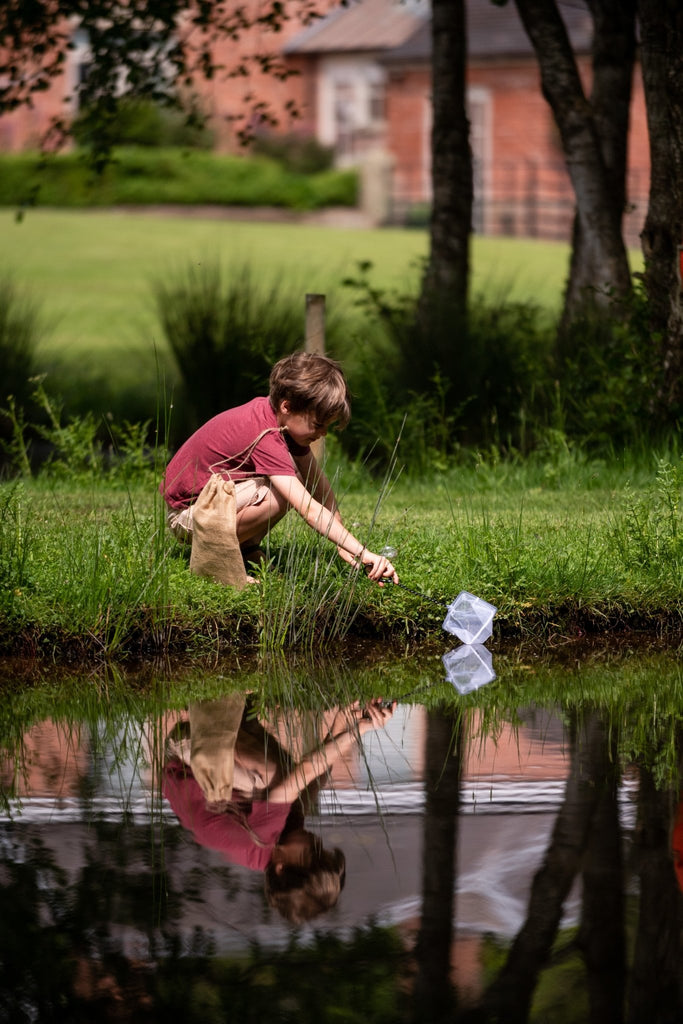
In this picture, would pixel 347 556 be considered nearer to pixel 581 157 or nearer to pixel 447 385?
pixel 447 385

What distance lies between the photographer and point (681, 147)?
26.1 feet

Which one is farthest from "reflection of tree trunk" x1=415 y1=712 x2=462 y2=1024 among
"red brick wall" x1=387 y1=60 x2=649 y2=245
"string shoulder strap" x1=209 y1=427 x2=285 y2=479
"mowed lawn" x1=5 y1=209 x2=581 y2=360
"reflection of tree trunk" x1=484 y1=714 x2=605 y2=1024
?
"red brick wall" x1=387 y1=60 x2=649 y2=245

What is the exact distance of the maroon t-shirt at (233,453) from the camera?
17.8 ft

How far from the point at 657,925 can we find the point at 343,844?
0.81 meters

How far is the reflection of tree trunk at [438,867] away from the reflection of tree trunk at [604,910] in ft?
0.95

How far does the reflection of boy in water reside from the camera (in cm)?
344

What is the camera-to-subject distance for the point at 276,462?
17.7 ft

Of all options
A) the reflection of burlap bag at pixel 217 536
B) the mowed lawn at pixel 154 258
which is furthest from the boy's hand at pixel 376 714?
the mowed lawn at pixel 154 258

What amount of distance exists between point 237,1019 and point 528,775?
159 centimetres

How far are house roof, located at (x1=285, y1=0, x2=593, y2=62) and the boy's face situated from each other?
100 feet

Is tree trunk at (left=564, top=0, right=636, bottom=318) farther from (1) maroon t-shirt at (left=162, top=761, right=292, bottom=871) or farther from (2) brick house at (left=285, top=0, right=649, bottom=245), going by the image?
(2) brick house at (left=285, top=0, right=649, bottom=245)

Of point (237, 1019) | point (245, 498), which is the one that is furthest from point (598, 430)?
point (237, 1019)

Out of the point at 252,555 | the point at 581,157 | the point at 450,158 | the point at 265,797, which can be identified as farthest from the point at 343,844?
the point at 450,158

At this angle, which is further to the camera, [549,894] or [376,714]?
[376,714]
